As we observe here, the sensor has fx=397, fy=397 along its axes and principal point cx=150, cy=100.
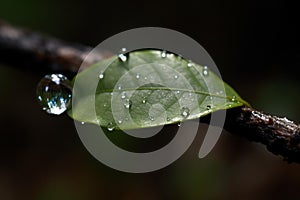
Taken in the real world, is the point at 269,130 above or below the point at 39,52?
below

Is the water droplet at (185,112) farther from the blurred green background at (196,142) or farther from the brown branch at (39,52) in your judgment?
the blurred green background at (196,142)

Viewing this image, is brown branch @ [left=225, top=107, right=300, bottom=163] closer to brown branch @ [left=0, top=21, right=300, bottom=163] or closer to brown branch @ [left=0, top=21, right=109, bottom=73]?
brown branch @ [left=0, top=21, right=300, bottom=163]

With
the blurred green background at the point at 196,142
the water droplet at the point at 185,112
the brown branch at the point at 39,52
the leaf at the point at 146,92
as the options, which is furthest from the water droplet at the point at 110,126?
the blurred green background at the point at 196,142

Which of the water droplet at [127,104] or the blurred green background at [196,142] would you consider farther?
the blurred green background at [196,142]

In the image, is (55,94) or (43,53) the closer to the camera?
(55,94)

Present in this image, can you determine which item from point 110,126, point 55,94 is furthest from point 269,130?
point 55,94

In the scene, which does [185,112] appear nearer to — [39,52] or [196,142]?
[39,52]
